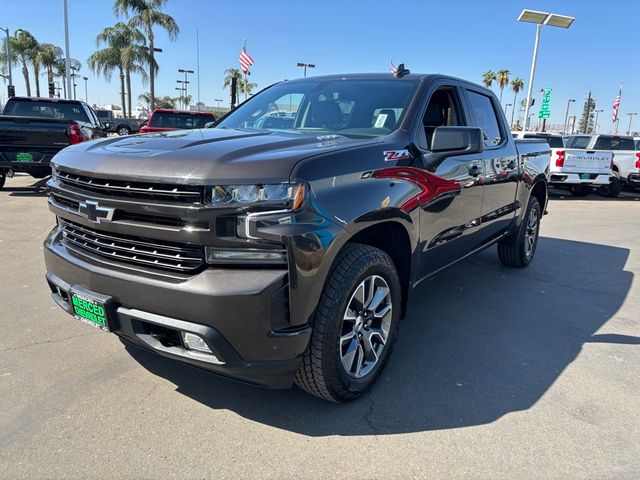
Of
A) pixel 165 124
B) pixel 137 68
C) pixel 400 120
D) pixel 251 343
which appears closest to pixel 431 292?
pixel 400 120

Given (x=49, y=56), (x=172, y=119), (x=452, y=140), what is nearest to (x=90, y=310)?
(x=452, y=140)

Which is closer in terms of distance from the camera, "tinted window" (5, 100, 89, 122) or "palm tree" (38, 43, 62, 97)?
"tinted window" (5, 100, 89, 122)

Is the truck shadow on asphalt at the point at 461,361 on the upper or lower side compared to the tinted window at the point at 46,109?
lower

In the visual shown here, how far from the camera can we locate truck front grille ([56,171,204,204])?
2.22 m

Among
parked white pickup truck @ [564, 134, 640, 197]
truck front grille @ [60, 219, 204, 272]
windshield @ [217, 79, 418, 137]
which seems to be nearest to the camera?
truck front grille @ [60, 219, 204, 272]

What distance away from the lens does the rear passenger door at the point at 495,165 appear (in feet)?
14.2

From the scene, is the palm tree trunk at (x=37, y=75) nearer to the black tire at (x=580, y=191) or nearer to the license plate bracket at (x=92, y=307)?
the black tire at (x=580, y=191)

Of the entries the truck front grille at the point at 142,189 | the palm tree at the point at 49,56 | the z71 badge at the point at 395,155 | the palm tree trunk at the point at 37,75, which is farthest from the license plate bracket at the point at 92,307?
the palm tree trunk at the point at 37,75

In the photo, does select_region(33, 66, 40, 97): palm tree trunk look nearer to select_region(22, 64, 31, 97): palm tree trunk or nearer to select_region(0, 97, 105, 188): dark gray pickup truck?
select_region(22, 64, 31, 97): palm tree trunk

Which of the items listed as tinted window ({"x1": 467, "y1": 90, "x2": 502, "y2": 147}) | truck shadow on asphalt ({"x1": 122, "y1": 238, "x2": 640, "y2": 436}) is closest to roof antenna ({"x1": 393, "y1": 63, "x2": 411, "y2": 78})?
tinted window ({"x1": 467, "y1": 90, "x2": 502, "y2": 147})

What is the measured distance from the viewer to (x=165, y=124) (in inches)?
542

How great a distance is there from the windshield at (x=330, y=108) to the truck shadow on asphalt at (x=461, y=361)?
4.83ft

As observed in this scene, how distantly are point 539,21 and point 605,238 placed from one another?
16.4 meters

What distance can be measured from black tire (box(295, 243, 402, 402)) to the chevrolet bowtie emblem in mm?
1126
